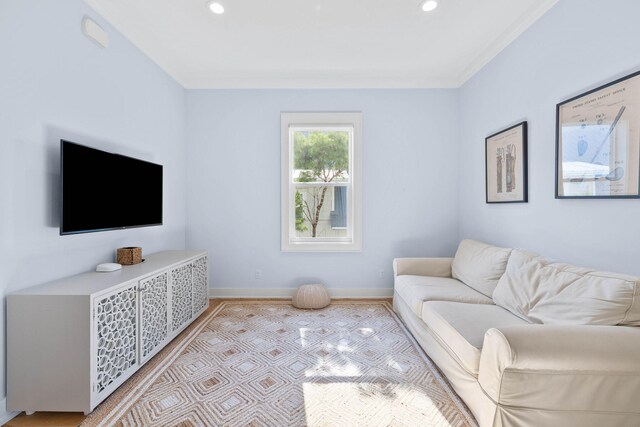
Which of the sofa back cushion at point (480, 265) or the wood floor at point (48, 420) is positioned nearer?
the wood floor at point (48, 420)

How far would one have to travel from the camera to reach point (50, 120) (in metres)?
1.89

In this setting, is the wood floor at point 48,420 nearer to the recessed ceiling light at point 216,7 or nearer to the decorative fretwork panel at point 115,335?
A: the decorative fretwork panel at point 115,335

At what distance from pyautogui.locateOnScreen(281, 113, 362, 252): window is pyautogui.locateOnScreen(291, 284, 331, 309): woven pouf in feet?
1.74

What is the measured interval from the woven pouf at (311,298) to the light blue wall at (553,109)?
1.94m

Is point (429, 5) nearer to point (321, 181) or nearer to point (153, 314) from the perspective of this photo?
point (321, 181)

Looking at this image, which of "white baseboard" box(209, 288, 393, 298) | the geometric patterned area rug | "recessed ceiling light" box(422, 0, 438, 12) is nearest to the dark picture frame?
"recessed ceiling light" box(422, 0, 438, 12)

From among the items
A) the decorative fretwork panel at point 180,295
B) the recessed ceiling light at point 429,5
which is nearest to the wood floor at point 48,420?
the decorative fretwork panel at point 180,295

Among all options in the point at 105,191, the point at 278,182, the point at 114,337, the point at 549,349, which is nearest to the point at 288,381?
the point at 114,337

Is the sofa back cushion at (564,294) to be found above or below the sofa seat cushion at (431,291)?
above

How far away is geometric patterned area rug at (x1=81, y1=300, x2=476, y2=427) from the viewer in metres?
1.68

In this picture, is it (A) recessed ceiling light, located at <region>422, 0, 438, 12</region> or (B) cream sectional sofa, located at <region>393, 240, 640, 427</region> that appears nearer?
(B) cream sectional sofa, located at <region>393, 240, 640, 427</region>

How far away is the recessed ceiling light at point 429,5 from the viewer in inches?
89.9

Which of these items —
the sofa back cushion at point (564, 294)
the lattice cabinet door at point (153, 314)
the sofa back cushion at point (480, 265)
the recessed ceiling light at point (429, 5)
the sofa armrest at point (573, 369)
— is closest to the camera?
the sofa armrest at point (573, 369)

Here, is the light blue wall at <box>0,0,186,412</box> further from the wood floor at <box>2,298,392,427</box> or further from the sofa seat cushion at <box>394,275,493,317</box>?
the sofa seat cushion at <box>394,275,493,317</box>
